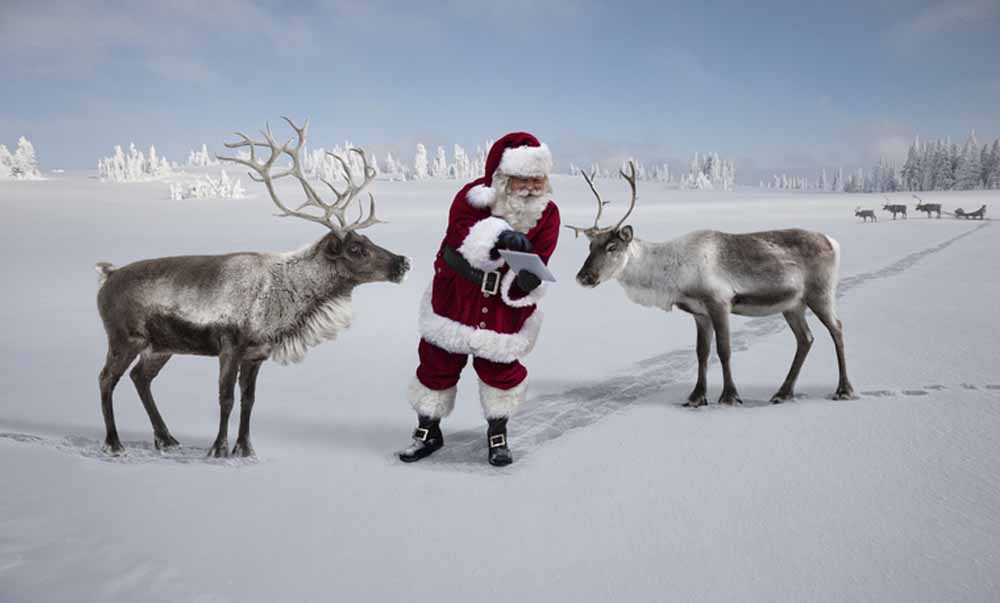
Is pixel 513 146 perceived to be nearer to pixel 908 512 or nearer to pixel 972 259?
pixel 908 512

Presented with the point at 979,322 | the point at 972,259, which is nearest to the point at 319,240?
the point at 979,322

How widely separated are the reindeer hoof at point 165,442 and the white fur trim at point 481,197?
88.8 inches

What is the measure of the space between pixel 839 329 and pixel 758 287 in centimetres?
68

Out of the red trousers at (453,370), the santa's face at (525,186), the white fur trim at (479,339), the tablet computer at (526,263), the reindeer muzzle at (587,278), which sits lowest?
the red trousers at (453,370)

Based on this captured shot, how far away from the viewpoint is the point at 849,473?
9.29 ft

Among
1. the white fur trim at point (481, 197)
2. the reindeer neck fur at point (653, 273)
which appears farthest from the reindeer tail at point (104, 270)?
the reindeer neck fur at point (653, 273)

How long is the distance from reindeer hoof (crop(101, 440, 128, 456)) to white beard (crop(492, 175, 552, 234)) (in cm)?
249

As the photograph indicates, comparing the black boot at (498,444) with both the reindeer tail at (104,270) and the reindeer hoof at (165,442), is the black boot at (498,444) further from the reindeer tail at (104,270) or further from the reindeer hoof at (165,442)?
the reindeer tail at (104,270)

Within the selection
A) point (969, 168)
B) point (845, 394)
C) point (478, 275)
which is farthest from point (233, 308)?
point (969, 168)

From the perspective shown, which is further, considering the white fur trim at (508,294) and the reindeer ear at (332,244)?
the reindeer ear at (332,244)

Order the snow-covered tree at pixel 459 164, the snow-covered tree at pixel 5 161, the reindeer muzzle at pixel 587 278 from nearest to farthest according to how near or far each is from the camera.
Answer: the reindeer muzzle at pixel 587 278
the snow-covered tree at pixel 5 161
the snow-covered tree at pixel 459 164

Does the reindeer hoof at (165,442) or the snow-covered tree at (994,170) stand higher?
the snow-covered tree at (994,170)

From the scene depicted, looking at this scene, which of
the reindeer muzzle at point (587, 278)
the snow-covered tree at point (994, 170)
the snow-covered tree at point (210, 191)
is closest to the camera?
the reindeer muzzle at point (587, 278)

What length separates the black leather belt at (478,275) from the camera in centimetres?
321
